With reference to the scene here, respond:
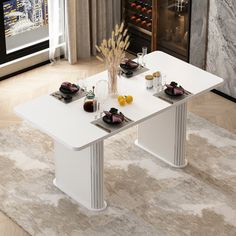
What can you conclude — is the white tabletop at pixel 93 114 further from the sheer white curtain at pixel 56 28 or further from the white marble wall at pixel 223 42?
the sheer white curtain at pixel 56 28

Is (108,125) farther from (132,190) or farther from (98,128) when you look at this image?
(132,190)

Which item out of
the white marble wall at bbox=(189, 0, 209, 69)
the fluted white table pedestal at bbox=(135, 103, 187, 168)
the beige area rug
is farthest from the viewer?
the white marble wall at bbox=(189, 0, 209, 69)

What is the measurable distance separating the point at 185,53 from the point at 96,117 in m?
2.76

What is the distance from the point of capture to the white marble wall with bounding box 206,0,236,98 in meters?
8.20

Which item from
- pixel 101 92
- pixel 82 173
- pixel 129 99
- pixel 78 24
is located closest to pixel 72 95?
pixel 101 92

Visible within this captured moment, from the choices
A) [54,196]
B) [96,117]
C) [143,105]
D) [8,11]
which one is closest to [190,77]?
[143,105]

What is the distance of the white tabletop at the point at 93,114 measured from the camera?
6332 millimetres

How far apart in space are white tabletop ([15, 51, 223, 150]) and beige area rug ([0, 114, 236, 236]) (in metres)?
0.88

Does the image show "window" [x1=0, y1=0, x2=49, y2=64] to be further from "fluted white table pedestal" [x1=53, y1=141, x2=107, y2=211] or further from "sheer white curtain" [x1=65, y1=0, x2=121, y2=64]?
"fluted white table pedestal" [x1=53, y1=141, x2=107, y2=211]

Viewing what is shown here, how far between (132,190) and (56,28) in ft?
9.75

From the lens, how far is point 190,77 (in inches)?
283

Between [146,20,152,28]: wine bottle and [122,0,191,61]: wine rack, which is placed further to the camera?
[146,20,152,28]: wine bottle

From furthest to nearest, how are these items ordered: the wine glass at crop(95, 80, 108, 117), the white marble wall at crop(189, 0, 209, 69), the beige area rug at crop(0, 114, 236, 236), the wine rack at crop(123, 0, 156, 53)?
the wine rack at crop(123, 0, 156, 53) < the white marble wall at crop(189, 0, 209, 69) < the wine glass at crop(95, 80, 108, 117) < the beige area rug at crop(0, 114, 236, 236)

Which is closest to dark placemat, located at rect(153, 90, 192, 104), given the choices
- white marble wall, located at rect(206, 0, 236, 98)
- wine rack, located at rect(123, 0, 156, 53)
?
white marble wall, located at rect(206, 0, 236, 98)
